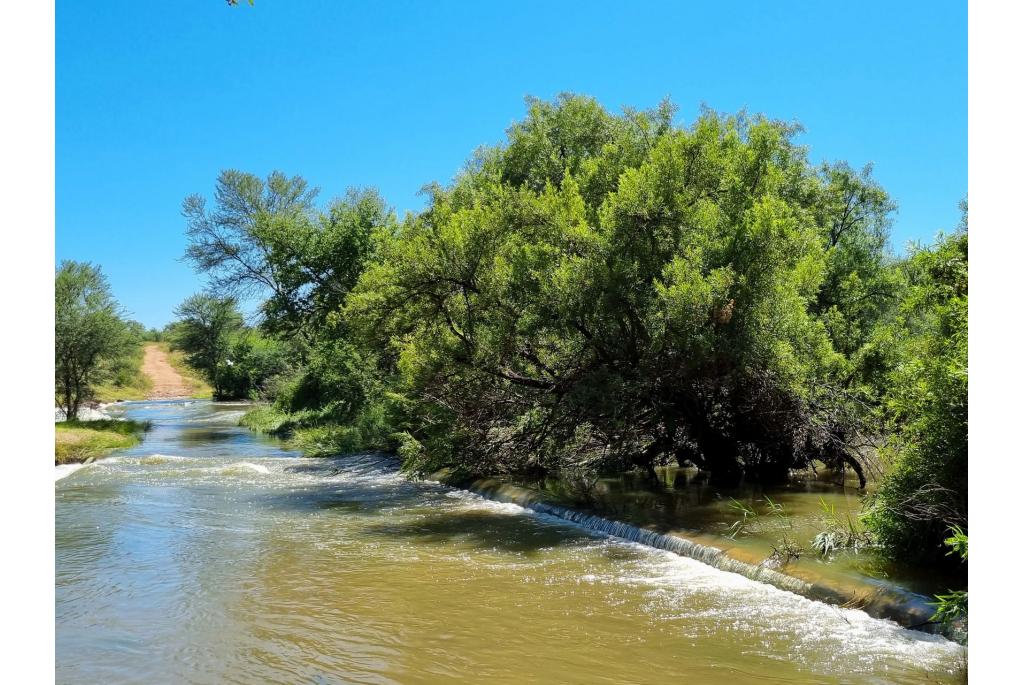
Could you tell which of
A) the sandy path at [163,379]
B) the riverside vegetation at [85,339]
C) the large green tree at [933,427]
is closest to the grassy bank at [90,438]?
the riverside vegetation at [85,339]

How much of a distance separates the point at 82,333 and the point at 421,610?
3202cm

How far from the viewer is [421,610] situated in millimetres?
8727

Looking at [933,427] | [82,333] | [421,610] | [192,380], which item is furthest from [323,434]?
[192,380]

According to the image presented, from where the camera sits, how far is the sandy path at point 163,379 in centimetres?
8225

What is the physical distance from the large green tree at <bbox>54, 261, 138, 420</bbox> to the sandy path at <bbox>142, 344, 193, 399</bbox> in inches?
1802

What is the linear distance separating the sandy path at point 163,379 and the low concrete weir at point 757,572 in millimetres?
74549

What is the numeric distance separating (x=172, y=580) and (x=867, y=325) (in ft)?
58.5

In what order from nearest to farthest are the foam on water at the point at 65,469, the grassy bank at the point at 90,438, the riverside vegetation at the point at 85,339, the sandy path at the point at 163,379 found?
the foam on water at the point at 65,469
the grassy bank at the point at 90,438
the riverside vegetation at the point at 85,339
the sandy path at the point at 163,379

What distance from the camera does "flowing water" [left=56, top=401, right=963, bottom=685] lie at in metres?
6.93

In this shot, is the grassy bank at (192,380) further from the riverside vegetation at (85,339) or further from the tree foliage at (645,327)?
the tree foliage at (645,327)

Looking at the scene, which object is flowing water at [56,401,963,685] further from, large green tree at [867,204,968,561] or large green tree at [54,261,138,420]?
large green tree at [54,261,138,420]

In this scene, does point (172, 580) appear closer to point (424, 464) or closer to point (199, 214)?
point (424, 464)

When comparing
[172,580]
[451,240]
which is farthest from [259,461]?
[172,580]

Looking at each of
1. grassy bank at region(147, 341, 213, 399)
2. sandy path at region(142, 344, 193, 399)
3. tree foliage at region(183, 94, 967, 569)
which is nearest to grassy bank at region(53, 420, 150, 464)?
tree foliage at region(183, 94, 967, 569)
